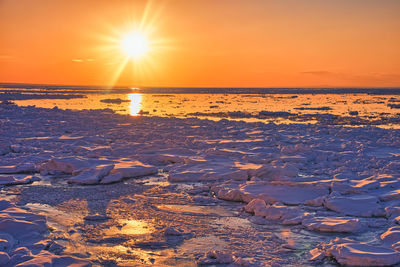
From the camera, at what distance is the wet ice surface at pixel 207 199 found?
3686 millimetres

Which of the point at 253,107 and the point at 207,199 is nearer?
the point at 207,199

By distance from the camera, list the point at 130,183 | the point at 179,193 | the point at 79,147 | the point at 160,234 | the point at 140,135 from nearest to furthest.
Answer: the point at 160,234 < the point at 179,193 < the point at 130,183 < the point at 79,147 < the point at 140,135

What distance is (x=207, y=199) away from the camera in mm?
5414

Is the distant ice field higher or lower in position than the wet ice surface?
higher

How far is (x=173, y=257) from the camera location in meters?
3.58

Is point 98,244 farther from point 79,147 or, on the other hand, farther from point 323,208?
point 79,147

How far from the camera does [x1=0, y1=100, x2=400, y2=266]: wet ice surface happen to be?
3686 mm

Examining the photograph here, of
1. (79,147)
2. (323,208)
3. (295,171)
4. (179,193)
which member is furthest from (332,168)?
(79,147)

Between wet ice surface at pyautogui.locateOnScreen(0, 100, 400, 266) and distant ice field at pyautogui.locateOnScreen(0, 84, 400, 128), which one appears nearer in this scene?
wet ice surface at pyautogui.locateOnScreen(0, 100, 400, 266)

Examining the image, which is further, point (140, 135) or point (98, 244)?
point (140, 135)

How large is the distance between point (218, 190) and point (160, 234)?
180 cm

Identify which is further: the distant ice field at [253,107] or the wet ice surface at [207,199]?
the distant ice field at [253,107]

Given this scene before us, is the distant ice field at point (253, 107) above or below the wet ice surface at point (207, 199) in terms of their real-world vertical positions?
above

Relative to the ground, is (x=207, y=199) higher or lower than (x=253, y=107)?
lower
